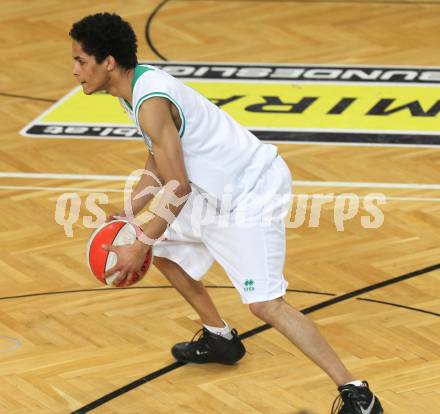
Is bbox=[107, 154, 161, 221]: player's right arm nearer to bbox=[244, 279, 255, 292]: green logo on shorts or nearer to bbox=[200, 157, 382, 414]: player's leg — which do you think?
bbox=[200, 157, 382, 414]: player's leg

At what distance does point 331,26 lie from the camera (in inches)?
450

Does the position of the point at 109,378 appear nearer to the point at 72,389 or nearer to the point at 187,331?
the point at 72,389

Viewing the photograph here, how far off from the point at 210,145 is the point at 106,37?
23.7 inches

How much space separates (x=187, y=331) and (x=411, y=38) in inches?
206

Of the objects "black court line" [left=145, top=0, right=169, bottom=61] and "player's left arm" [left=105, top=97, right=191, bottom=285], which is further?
"black court line" [left=145, top=0, right=169, bottom=61]

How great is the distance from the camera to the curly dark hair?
5457mm

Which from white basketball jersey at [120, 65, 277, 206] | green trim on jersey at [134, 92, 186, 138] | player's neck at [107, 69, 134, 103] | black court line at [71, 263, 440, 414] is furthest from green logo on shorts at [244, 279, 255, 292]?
player's neck at [107, 69, 134, 103]

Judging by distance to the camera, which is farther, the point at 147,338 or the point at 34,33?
the point at 34,33

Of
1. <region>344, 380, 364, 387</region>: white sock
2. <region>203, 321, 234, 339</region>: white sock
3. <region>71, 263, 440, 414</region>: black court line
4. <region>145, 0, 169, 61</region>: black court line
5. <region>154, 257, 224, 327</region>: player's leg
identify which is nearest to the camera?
<region>344, 380, 364, 387</region>: white sock

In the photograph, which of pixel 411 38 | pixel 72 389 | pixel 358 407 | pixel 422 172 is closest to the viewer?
pixel 358 407

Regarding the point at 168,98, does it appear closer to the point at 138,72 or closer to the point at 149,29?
the point at 138,72

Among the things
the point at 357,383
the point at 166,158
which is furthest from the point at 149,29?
the point at 357,383

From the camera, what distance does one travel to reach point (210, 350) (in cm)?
618

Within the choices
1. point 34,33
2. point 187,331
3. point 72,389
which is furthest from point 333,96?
point 72,389
